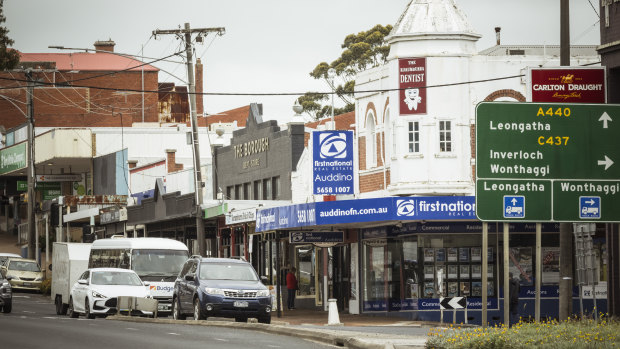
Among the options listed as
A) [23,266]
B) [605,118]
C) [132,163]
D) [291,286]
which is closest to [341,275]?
[291,286]

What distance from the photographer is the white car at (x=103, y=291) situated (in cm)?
3275

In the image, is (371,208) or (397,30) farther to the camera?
(397,30)

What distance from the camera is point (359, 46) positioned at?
72.6 meters

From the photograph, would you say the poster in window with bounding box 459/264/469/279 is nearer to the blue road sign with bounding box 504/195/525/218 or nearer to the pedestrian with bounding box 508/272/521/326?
the pedestrian with bounding box 508/272/521/326

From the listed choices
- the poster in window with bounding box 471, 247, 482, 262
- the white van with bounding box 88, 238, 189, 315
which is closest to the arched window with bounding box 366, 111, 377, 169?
the poster in window with bounding box 471, 247, 482, 262

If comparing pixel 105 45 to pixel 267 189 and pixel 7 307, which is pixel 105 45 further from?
pixel 7 307

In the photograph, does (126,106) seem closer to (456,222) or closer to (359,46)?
(359,46)

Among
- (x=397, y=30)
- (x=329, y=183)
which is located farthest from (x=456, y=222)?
(x=397, y=30)

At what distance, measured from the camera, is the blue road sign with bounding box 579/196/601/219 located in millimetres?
21891

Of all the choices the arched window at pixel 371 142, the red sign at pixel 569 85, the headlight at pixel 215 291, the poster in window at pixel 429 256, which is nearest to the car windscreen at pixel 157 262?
the headlight at pixel 215 291

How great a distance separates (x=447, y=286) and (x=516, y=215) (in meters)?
14.5

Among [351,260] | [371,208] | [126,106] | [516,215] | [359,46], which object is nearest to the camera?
[516,215]

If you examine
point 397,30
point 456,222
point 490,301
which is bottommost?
point 490,301

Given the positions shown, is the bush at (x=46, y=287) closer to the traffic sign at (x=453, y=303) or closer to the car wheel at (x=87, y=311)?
the car wheel at (x=87, y=311)
